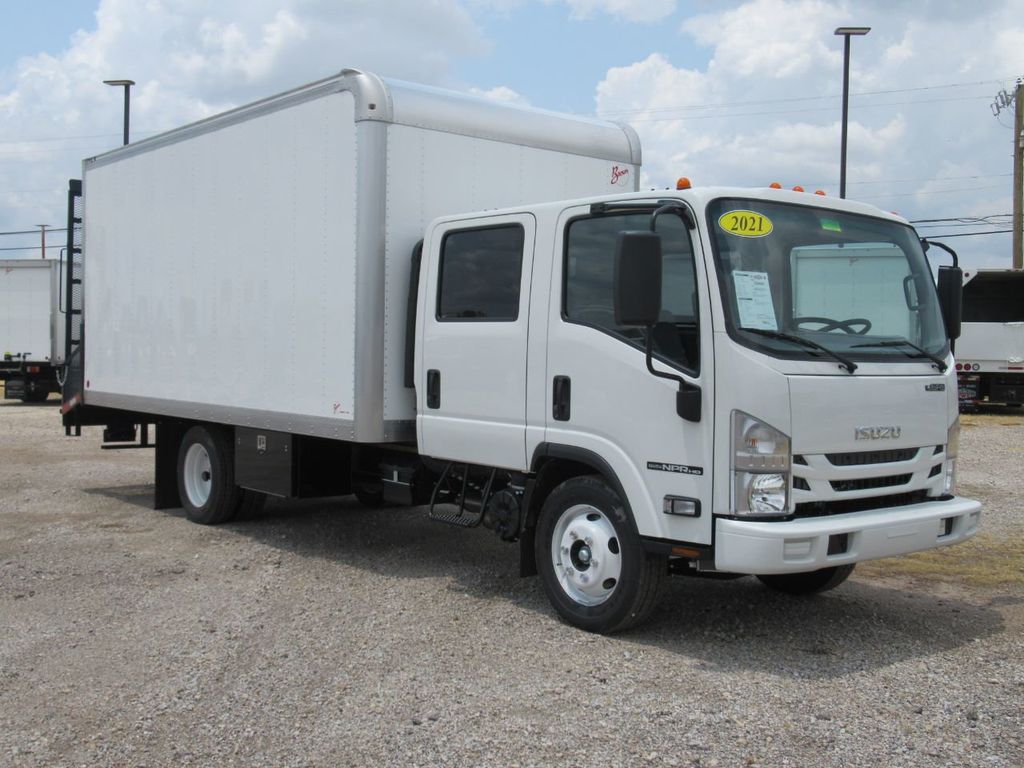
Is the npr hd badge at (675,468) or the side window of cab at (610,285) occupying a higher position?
the side window of cab at (610,285)

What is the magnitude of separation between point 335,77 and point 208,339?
8.93 feet

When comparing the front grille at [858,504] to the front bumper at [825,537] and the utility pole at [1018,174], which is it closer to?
the front bumper at [825,537]

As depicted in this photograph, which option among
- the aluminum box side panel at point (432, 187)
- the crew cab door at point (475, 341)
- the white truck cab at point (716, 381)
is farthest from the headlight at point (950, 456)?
the aluminum box side panel at point (432, 187)

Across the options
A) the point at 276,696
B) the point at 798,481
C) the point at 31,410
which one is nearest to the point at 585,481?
the point at 798,481

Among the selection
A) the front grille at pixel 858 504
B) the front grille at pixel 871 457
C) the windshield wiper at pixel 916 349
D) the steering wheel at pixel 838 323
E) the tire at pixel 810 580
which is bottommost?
the tire at pixel 810 580

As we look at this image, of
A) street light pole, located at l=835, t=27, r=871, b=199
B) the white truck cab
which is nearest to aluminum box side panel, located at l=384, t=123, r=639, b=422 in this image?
the white truck cab

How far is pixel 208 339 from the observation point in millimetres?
9305

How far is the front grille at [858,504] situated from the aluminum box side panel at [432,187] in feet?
9.75

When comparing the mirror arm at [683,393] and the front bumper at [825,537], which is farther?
the mirror arm at [683,393]

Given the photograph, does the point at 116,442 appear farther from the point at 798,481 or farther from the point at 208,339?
the point at 798,481

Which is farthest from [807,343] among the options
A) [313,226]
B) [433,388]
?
[313,226]

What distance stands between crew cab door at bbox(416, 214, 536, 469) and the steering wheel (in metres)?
1.67

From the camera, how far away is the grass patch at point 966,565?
7934mm

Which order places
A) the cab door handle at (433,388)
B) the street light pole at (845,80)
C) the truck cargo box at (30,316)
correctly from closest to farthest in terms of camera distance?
1. the cab door handle at (433,388)
2. the street light pole at (845,80)
3. the truck cargo box at (30,316)
